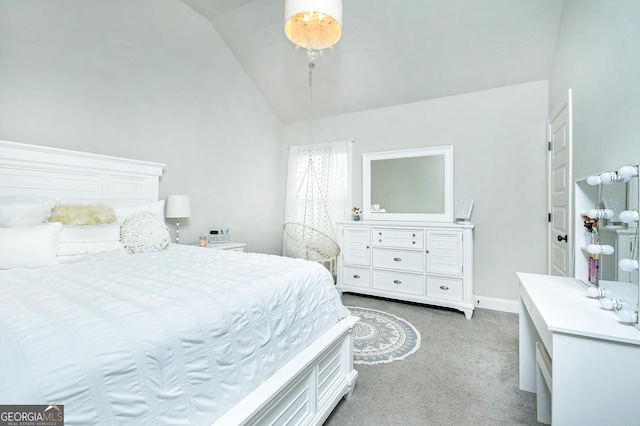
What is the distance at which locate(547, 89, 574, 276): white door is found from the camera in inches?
88.3

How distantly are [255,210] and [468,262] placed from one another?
277cm

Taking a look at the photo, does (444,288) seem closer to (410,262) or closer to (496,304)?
(410,262)

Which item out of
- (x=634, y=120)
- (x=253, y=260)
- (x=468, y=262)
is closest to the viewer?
(x=634, y=120)

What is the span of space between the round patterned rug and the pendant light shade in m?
2.39

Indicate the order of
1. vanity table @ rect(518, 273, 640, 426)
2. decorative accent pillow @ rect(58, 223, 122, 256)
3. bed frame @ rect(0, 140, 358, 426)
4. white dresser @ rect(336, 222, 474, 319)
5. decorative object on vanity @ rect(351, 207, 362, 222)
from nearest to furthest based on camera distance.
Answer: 1. vanity table @ rect(518, 273, 640, 426)
2. bed frame @ rect(0, 140, 358, 426)
3. decorative accent pillow @ rect(58, 223, 122, 256)
4. white dresser @ rect(336, 222, 474, 319)
5. decorative object on vanity @ rect(351, 207, 362, 222)

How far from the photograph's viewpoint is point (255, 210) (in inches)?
166

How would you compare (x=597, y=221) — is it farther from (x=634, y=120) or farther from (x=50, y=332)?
(x=50, y=332)

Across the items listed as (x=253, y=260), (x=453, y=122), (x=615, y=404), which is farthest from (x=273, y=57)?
(x=615, y=404)

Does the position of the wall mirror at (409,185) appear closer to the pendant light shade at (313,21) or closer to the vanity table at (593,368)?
the pendant light shade at (313,21)

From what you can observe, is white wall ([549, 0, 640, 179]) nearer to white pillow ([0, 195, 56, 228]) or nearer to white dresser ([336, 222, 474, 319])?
white dresser ([336, 222, 474, 319])

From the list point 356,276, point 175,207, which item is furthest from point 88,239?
point 356,276

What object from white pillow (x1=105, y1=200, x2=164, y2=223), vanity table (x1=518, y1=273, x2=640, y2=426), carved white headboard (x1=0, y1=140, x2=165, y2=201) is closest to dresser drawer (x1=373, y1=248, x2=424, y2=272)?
vanity table (x1=518, y1=273, x2=640, y2=426)

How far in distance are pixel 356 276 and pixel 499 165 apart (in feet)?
6.74

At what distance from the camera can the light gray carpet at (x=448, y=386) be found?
1.60 meters
